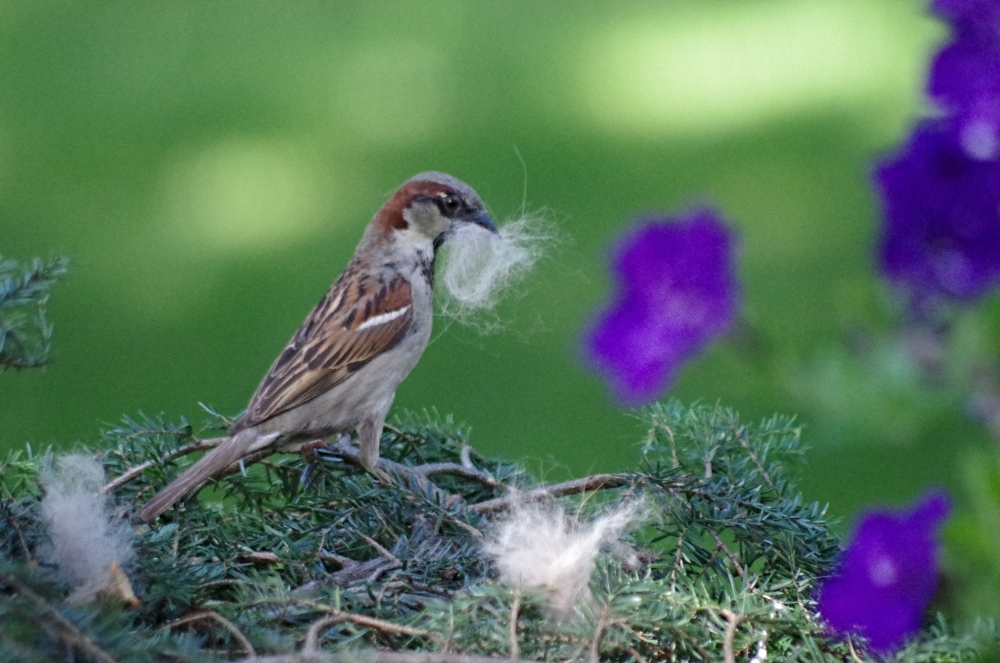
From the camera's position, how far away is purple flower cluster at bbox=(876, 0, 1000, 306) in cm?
104

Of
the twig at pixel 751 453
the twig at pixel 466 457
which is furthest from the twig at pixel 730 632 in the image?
the twig at pixel 466 457

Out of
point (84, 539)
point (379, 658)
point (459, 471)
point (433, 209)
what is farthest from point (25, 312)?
point (433, 209)

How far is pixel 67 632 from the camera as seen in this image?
1157 mm

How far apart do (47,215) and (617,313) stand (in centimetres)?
512

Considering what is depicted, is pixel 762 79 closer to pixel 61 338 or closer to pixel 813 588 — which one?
pixel 61 338

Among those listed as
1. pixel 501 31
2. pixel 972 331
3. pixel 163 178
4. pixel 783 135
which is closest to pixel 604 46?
pixel 501 31

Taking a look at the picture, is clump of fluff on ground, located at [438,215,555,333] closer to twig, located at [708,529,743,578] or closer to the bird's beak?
the bird's beak

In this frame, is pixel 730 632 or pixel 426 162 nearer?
pixel 730 632

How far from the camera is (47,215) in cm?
584

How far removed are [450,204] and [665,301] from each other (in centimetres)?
197

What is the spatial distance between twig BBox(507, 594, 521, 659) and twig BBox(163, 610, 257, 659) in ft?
0.76

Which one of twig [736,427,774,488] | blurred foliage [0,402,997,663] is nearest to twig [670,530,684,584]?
blurred foliage [0,402,997,663]

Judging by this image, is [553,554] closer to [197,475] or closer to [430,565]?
[430,565]

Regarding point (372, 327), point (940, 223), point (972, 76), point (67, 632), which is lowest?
point (67, 632)
